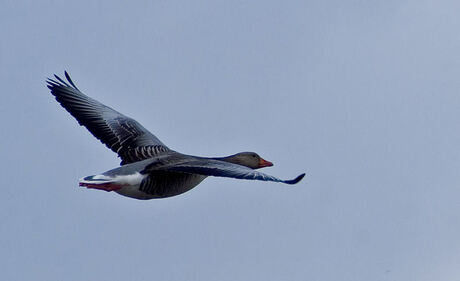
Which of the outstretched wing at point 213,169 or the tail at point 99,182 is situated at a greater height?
the outstretched wing at point 213,169

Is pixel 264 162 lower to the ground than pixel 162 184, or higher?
higher

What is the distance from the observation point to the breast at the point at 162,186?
21.0 m

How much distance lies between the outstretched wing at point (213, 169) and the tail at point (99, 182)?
0.83 m

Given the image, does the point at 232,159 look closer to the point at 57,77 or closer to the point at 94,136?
the point at 94,136

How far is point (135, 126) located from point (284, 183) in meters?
8.10

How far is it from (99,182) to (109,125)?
4743mm

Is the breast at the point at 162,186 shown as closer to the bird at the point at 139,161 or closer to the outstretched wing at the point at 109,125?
the bird at the point at 139,161

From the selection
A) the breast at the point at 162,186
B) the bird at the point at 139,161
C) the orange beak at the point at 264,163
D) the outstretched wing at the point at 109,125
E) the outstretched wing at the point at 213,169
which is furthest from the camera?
the orange beak at the point at 264,163

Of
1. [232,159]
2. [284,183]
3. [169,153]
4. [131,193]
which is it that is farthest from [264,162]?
[284,183]

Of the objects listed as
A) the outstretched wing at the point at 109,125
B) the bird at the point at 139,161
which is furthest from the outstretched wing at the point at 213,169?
the outstretched wing at the point at 109,125

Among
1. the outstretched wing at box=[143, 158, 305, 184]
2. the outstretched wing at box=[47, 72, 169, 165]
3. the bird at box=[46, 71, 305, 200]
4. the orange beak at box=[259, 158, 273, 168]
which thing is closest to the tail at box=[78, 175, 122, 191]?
the bird at box=[46, 71, 305, 200]

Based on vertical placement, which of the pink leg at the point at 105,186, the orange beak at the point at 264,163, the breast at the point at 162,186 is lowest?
the pink leg at the point at 105,186

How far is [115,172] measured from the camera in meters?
20.9

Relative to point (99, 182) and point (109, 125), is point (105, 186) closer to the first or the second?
point (99, 182)
